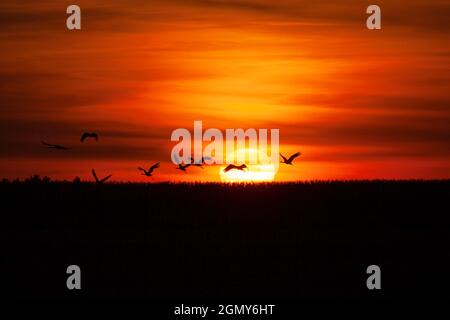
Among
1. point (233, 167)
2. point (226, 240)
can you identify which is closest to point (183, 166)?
point (233, 167)

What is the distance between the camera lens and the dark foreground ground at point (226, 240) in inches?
1240

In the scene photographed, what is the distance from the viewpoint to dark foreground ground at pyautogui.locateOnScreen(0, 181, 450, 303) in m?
31.5

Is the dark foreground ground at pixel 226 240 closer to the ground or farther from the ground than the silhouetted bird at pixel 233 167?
closer to the ground

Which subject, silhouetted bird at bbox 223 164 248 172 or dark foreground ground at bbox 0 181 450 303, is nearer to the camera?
dark foreground ground at bbox 0 181 450 303

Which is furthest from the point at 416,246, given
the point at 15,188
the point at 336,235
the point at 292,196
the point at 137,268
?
the point at 15,188

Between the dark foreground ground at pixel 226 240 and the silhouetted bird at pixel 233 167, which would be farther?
the silhouetted bird at pixel 233 167

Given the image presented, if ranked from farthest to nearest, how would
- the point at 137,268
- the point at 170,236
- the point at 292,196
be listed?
1. the point at 292,196
2. the point at 170,236
3. the point at 137,268

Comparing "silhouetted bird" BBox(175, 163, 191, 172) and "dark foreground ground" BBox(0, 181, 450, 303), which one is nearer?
"dark foreground ground" BBox(0, 181, 450, 303)

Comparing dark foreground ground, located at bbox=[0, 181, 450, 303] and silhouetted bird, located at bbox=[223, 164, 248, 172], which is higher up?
silhouetted bird, located at bbox=[223, 164, 248, 172]

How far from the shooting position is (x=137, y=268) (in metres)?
33.5

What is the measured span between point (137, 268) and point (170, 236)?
5990 mm

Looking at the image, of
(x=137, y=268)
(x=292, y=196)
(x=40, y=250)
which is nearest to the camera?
(x=137, y=268)

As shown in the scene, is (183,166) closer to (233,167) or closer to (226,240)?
(233,167)
